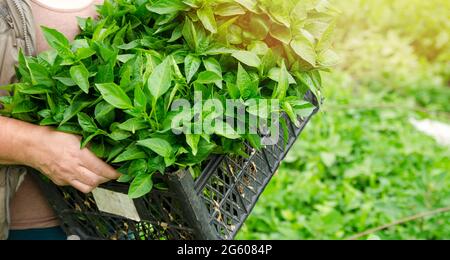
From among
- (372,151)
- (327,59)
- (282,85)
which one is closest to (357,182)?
(372,151)

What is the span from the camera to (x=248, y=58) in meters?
1.20

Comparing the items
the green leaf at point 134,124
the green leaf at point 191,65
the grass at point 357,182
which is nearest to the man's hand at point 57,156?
the green leaf at point 134,124

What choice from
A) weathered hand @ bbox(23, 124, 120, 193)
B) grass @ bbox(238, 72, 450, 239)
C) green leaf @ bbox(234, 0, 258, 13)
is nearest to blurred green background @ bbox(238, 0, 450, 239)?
grass @ bbox(238, 72, 450, 239)

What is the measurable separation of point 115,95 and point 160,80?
3.5 inches

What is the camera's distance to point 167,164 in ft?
3.61

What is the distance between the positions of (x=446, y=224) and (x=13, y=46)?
6.19 feet

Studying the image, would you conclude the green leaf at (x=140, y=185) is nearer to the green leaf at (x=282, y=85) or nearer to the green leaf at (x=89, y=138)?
the green leaf at (x=89, y=138)

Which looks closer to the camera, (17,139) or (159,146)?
(159,146)

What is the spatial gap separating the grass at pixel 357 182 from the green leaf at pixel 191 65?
1228 mm

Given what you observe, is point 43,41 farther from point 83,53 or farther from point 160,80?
point 160,80

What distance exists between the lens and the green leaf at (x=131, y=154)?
1146mm
